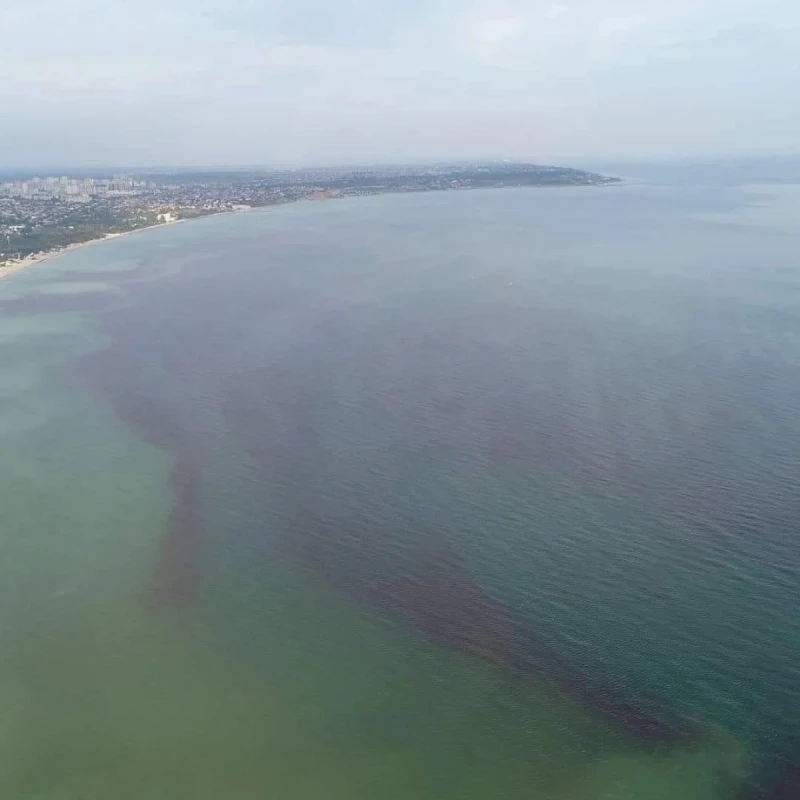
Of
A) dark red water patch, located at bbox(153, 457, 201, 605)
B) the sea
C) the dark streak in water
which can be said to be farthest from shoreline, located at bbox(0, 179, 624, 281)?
the dark streak in water

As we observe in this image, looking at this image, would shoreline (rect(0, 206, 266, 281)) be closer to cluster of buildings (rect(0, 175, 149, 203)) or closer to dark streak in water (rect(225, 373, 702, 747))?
cluster of buildings (rect(0, 175, 149, 203))

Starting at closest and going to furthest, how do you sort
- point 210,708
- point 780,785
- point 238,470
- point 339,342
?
point 780,785 → point 210,708 → point 238,470 → point 339,342

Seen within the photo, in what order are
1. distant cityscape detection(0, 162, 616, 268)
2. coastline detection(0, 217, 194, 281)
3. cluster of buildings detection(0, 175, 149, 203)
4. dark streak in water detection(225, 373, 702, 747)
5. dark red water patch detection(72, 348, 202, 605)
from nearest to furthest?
dark streak in water detection(225, 373, 702, 747) < dark red water patch detection(72, 348, 202, 605) < coastline detection(0, 217, 194, 281) < distant cityscape detection(0, 162, 616, 268) < cluster of buildings detection(0, 175, 149, 203)

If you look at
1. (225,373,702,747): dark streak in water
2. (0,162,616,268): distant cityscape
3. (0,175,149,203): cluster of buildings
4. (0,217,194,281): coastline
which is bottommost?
(225,373,702,747): dark streak in water

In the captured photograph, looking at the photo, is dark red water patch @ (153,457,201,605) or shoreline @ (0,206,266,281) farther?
shoreline @ (0,206,266,281)

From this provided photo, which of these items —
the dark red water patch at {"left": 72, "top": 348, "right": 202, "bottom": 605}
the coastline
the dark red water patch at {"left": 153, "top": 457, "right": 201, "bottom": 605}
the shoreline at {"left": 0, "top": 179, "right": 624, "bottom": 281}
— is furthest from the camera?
the shoreline at {"left": 0, "top": 179, "right": 624, "bottom": 281}

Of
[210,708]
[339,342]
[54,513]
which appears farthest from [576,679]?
[339,342]

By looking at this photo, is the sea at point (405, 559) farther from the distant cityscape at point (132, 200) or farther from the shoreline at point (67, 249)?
the distant cityscape at point (132, 200)

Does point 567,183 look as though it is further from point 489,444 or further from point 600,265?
point 489,444
